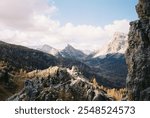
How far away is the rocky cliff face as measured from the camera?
6122 centimetres

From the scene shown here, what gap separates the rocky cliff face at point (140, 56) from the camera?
61.2m

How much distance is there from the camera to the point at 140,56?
2501 inches

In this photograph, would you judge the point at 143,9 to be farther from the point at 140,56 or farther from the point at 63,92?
the point at 63,92

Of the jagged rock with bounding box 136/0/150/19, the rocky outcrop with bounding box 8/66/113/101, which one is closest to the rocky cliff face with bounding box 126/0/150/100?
the jagged rock with bounding box 136/0/150/19

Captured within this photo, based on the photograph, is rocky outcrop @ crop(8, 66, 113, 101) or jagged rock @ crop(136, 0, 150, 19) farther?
rocky outcrop @ crop(8, 66, 113, 101)

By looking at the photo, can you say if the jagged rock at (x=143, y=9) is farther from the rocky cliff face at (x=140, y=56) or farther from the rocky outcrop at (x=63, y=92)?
the rocky outcrop at (x=63, y=92)

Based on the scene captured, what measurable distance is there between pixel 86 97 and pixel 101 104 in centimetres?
11218

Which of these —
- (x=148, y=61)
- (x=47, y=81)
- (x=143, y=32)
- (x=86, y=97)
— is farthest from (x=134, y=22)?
(x=47, y=81)

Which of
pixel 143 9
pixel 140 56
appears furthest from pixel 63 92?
pixel 140 56

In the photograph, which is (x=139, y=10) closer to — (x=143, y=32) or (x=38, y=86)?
(x=143, y=32)

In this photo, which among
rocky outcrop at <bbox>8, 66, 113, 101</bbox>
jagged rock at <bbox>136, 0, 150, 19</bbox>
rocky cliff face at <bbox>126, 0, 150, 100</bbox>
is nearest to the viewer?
rocky cliff face at <bbox>126, 0, 150, 100</bbox>

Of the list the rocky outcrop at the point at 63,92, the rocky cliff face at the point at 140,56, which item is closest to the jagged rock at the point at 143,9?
the rocky cliff face at the point at 140,56

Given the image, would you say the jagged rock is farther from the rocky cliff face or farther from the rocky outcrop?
the rocky outcrop

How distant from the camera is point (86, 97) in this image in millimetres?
145750
